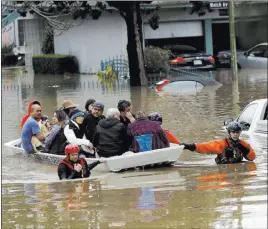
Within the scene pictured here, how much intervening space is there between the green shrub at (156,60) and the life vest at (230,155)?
2168 centimetres

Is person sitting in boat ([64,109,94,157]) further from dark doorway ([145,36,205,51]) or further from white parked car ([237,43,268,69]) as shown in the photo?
dark doorway ([145,36,205,51])

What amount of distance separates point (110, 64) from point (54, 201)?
2477 centimetres

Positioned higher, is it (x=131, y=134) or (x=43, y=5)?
(x=43, y=5)

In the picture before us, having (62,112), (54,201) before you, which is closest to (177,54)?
(62,112)

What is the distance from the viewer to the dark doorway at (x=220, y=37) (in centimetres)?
3441

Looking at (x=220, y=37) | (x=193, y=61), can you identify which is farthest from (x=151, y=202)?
(x=220, y=37)

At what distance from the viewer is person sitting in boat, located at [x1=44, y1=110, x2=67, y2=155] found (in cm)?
1226

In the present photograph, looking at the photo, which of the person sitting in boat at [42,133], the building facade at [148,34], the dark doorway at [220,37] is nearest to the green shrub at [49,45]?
the building facade at [148,34]

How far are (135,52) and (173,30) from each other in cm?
754

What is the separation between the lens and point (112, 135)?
11.1m

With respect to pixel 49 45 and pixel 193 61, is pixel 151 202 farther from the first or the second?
pixel 49 45

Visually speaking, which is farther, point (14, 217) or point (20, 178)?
point (20, 178)

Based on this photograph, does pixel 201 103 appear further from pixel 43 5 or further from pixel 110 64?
pixel 110 64

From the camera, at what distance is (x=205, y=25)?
113ft
